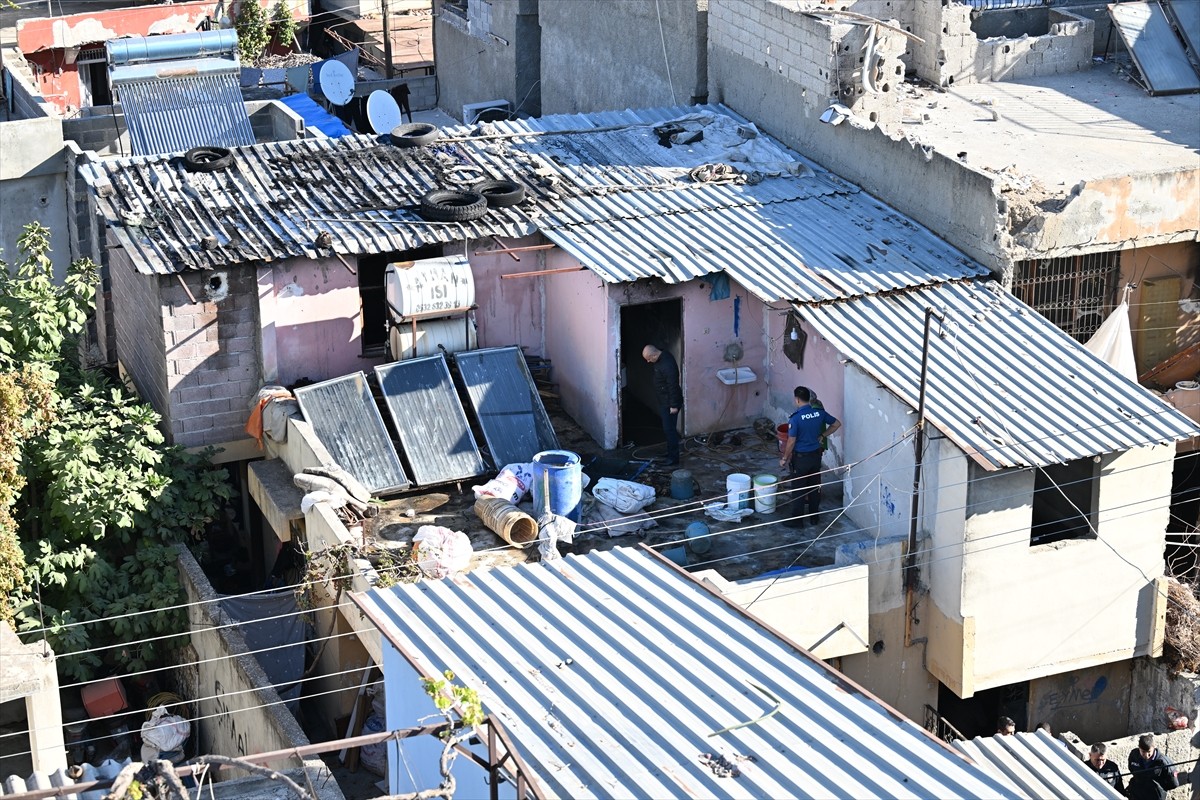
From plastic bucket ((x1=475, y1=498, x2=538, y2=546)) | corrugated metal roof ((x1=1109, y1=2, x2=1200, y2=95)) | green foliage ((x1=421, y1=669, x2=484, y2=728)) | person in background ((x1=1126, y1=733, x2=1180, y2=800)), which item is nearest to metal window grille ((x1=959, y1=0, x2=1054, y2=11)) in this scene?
corrugated metal roof ((x1=1109, y1=2, x2=1200, y2=95))

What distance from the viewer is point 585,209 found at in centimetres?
2089

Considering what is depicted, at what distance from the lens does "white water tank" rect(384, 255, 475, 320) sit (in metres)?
19.4

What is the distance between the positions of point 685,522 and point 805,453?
153cm

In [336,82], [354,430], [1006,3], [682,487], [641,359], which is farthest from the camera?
[336,82]

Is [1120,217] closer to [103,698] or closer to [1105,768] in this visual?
[1105,768]

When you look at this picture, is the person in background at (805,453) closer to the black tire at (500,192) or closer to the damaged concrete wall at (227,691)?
the black tire at (500,192)

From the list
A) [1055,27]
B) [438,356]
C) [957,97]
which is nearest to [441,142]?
[438,356]

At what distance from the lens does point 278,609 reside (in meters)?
18.8

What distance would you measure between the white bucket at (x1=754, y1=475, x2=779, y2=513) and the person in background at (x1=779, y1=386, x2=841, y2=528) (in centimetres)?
22

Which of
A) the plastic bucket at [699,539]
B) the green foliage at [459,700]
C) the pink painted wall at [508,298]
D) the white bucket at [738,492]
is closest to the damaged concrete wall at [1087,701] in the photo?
the white bucket at [738,492]

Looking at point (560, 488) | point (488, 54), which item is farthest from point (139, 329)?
point (488, 54)

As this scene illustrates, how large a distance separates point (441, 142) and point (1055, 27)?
9.49m

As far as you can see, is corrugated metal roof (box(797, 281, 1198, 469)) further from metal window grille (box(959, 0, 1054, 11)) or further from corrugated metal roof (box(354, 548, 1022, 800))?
metal window grille (box(959, 0, 1054, 11))

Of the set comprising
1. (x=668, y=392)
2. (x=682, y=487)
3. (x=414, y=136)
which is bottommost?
(x=682, y=487)
